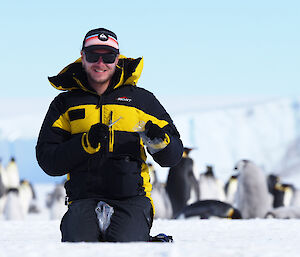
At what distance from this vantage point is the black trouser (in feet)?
6.71

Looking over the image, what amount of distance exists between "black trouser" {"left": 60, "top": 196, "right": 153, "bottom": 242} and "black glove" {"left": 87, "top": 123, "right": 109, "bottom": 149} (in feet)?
0.84

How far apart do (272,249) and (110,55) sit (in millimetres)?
1046

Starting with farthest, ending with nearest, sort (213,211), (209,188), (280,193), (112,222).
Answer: (209,188), (280,193), (213,211), (112,222)

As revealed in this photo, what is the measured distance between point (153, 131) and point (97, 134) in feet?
0.65

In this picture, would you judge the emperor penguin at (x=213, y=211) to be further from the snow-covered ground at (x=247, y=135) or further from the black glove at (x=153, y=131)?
the snow-covered ground at (x=247, y=135)

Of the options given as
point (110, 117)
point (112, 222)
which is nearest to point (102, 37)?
point (110, 117)

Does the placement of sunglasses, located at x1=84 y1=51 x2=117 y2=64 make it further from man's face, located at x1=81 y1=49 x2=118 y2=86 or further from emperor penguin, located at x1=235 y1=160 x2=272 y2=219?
emperor penguin, located at x1=235 y1=160 x2=272 y2=219

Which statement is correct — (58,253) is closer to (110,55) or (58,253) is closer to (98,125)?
(98,125)

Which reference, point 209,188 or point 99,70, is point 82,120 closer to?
point 99,70

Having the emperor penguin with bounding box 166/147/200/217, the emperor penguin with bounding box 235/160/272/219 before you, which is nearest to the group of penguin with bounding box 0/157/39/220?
the emperor penguin with bounding box 166/147/200/217

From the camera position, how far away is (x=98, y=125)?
1.98m

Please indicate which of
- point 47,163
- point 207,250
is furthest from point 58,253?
point 47,163

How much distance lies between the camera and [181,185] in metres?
8.81

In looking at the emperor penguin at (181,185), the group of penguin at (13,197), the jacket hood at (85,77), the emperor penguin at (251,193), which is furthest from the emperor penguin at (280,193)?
the jacket hood at (85,77)
